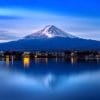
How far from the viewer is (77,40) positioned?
12950cm

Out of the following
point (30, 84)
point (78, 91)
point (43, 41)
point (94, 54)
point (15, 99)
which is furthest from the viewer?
point (43, 41)

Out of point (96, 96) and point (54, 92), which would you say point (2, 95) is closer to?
point (54, 92)

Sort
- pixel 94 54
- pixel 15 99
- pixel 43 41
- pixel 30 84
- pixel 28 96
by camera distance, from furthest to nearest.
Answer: pixel 43 41, pixel 94 54, pixel 30 84, pixel 28 96, pixel 15 99

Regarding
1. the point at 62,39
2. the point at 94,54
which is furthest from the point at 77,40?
the point at 94,54

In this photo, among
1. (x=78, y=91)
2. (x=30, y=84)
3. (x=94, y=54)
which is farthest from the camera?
(x=94, y=54)

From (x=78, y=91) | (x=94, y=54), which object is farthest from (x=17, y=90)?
(x=94, y=54)

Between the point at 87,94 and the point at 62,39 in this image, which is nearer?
the point at 87,94

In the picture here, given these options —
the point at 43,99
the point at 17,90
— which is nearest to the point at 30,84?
the point at 17,90

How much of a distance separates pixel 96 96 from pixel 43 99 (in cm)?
150

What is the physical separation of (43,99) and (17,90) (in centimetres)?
196

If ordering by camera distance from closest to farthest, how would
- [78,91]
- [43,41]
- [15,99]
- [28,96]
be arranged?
[15,99] → [28,96] → [78,91] → [43,41]

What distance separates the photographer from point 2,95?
417 inches

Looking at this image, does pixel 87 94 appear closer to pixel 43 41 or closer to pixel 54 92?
pixel 54 92

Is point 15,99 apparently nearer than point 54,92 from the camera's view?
Yes
